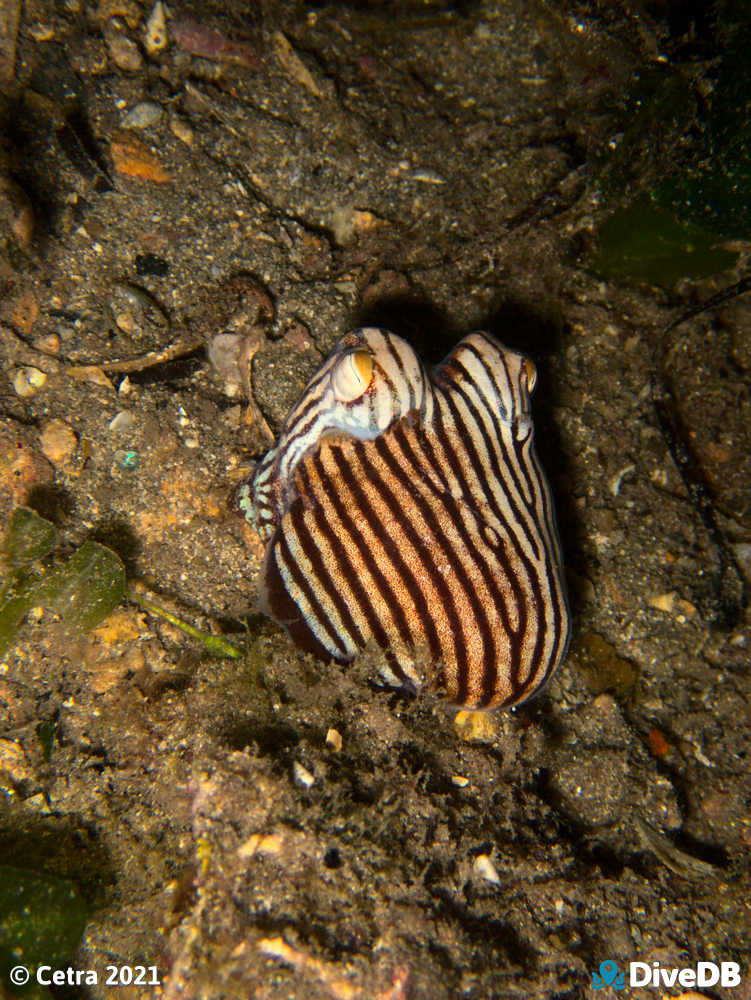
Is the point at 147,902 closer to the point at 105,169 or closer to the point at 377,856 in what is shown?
the point at 377,856

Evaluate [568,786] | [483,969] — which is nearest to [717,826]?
[568,786]

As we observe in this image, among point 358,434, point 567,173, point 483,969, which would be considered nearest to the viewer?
point 483,969

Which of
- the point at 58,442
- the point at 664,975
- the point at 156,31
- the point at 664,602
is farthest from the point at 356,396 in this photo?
the point at 156,31

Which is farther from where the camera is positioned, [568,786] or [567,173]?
[567,173]

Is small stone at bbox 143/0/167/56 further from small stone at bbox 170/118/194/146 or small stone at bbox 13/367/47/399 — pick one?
small stone at bbox 13/367/47/399
